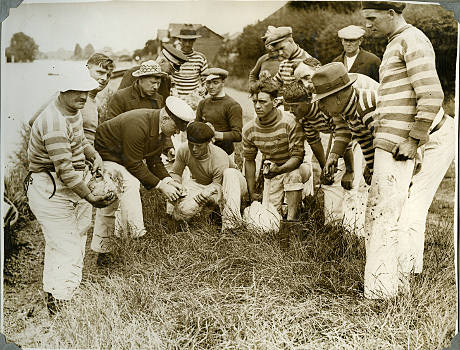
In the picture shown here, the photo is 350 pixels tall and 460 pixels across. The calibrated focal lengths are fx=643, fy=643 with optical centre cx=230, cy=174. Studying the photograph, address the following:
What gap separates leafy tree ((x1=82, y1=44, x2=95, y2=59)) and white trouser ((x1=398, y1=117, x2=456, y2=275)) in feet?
9.53

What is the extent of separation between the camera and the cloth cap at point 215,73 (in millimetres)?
5426

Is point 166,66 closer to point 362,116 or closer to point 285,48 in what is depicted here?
point 285,48

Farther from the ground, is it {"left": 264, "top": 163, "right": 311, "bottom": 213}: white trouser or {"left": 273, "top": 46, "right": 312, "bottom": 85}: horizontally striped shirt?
{"left": 273, "top": 46, "right": 312, "bottom": 85}: horizontally striped shirt

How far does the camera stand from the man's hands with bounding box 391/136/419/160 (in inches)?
198

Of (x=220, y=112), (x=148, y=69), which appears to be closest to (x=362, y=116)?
(x=220, y=112)

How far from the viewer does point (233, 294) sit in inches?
203

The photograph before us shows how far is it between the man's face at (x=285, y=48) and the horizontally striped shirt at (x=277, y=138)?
47 centimetres

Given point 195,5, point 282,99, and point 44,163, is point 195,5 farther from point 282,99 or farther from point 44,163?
point 44,163

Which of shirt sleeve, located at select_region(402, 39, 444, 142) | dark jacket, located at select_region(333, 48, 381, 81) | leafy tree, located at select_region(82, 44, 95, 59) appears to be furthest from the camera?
leafy tree, located at select_region(82, 44, 95, 59)

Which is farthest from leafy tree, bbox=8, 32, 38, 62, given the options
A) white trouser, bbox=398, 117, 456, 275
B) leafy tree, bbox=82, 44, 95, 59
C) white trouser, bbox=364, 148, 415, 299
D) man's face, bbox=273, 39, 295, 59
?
white trouser, bbox=398, 117, 456, 275

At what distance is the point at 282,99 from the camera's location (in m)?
5.44

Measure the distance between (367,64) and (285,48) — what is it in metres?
0.69

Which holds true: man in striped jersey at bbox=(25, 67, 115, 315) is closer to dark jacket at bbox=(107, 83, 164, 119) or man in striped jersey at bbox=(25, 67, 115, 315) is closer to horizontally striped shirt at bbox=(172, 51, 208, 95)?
dark jacket at bbox=(107, 83, 164, 119)

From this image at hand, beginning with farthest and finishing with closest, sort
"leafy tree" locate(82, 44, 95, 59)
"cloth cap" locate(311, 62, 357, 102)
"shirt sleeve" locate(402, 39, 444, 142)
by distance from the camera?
"leafy tree" locate(82, 44, 95, 59), "cloth cap" locate(311, 62, 357, 102), "shirt sleeve" locate(402, 39, 444, 142)
